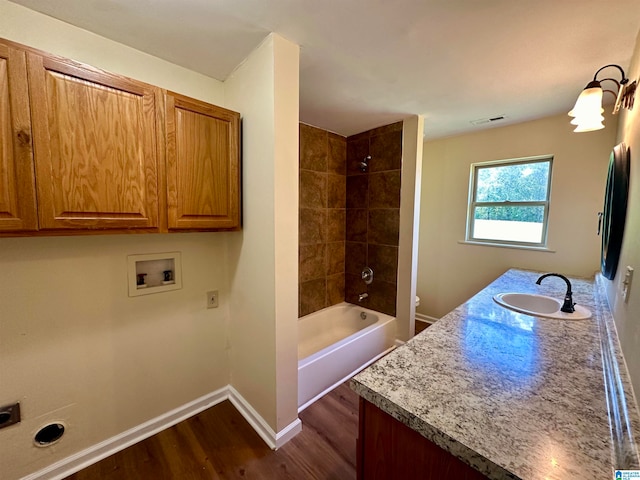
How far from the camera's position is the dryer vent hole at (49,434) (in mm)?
1286

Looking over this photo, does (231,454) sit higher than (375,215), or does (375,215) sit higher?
(375,215)

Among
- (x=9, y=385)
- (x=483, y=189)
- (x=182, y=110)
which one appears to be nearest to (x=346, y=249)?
(x=483, y=189)

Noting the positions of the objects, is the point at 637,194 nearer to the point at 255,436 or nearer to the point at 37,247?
the point at 255,436

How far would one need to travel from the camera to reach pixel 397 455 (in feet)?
2.53

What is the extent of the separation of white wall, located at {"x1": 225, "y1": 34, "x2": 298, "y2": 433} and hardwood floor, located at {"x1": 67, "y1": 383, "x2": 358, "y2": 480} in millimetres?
163

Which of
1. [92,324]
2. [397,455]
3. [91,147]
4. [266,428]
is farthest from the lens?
[266,428]

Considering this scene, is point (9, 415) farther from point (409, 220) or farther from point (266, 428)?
point (409, 220)

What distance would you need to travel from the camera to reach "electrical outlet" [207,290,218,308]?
1.82 metres

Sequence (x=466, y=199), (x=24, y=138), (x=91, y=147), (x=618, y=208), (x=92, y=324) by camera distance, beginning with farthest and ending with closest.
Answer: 1. (x=466, y=199)
2. (x=92, y=324)
3. (x=618, y=208)
4. (x=91, y=147)
5. (x=24, y=138)

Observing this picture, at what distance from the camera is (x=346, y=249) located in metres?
3.11

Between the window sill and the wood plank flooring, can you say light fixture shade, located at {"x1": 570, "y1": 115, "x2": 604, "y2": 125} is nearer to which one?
the window sill

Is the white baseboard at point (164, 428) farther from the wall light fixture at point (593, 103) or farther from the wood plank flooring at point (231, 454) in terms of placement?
the wall light fixture at point (593, 103)

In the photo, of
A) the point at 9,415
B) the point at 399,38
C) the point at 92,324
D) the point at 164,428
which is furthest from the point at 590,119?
the point at 9,415

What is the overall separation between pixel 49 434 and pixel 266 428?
1124 millimetres
